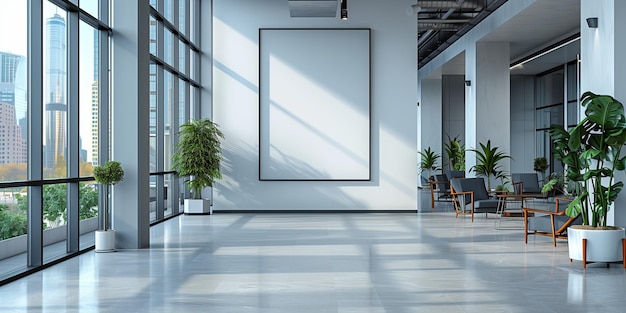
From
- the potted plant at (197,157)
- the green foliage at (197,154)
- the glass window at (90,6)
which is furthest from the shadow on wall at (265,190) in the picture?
the glass window at (90,6)

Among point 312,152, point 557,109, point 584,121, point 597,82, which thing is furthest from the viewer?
point 557,109

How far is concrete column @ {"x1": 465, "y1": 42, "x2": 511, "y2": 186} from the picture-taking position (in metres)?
17.7

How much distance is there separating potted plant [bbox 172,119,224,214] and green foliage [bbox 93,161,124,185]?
5.14 metres

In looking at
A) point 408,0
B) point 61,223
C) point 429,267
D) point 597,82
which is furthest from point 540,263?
point 408,0

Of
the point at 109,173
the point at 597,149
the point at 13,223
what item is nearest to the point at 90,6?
the point at 109,173

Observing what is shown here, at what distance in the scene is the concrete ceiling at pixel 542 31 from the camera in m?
13.9

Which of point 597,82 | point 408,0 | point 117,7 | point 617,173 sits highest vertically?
point 408,0

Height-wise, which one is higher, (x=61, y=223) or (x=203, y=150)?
(x=203, y=150)

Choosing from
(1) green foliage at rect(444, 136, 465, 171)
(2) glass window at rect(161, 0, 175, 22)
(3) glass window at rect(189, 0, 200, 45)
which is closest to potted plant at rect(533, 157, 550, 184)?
(1) green foliage at rect(444, 136, 465, 171)

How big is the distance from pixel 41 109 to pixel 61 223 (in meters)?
1.65

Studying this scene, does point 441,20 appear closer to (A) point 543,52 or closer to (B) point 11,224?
(A) point 543,52

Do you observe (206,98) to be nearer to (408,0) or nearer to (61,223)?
(408,0)

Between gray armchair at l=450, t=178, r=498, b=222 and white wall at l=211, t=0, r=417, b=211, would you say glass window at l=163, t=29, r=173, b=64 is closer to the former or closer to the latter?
white wall at l=211, t=0, r=417, b=211

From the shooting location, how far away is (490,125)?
17.7 metres
